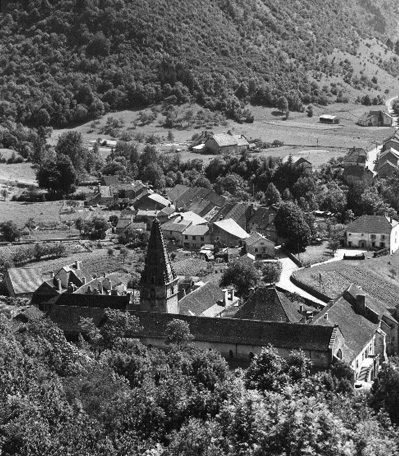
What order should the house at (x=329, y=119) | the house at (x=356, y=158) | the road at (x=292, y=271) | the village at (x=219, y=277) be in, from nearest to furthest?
1. the village at (x=219, y=277)
2. the road at (x=292, y=271)
3. the house at (x=356, y=158)
4. the house at (x=329, y=119)

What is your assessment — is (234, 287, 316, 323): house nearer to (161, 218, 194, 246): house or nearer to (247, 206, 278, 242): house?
(247, 206, 278, 242): house

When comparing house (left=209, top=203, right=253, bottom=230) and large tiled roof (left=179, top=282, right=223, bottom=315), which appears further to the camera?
house (left=209, top=203, right=253, bottom=230)

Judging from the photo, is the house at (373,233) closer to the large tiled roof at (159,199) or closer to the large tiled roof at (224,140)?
the large tiled roof at (159,199)

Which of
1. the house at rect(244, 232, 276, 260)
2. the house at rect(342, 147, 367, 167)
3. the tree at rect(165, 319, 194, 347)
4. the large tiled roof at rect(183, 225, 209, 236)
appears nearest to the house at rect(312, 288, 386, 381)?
the tree at rect(165, 319, 194, 347)

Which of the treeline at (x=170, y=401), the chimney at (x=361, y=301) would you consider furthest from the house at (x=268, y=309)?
the treeline at (x=170, y=401)

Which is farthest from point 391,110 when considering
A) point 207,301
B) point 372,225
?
point 207,301

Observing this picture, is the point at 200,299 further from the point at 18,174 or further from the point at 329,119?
the point at 329,119

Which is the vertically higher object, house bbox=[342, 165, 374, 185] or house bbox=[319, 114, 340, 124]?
house bbox=[342, 165, 374, 185]
